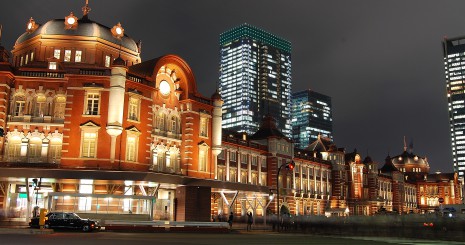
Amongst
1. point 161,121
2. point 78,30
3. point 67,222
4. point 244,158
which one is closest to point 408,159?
point 244,158

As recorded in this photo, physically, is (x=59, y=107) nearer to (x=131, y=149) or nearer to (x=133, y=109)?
(x=133, y=109)

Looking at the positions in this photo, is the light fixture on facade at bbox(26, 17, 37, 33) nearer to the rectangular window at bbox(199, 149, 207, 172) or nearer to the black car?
the rectangular window at bbox(199, 149, 207, 172)

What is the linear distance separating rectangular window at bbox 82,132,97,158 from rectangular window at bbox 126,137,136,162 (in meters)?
3.14

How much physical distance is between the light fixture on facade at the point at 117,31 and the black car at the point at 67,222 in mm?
28486

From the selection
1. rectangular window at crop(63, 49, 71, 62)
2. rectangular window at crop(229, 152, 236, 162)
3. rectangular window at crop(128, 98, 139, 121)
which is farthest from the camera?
rectangular window at crop(229, 152, 236, 162)

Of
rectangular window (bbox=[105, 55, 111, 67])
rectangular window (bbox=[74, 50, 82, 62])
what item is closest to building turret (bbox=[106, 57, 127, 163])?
rectangular window (bbox=[74, 50, 82, 62])

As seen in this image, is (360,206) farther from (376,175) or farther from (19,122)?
(19,122)

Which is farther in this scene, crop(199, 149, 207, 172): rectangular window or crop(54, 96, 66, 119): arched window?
crop(199, 149, 207, 172): rectangular window

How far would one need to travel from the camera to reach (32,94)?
4747 centimetres

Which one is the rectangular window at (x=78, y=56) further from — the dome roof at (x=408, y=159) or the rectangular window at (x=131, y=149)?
the dome roof at (x=408, y=159)

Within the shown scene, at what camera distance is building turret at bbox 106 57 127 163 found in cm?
4678

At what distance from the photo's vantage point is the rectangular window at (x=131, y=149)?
48406mm

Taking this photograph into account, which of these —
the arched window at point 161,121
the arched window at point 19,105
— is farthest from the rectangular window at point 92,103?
the arched window at point 161,121

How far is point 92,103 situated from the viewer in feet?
157
